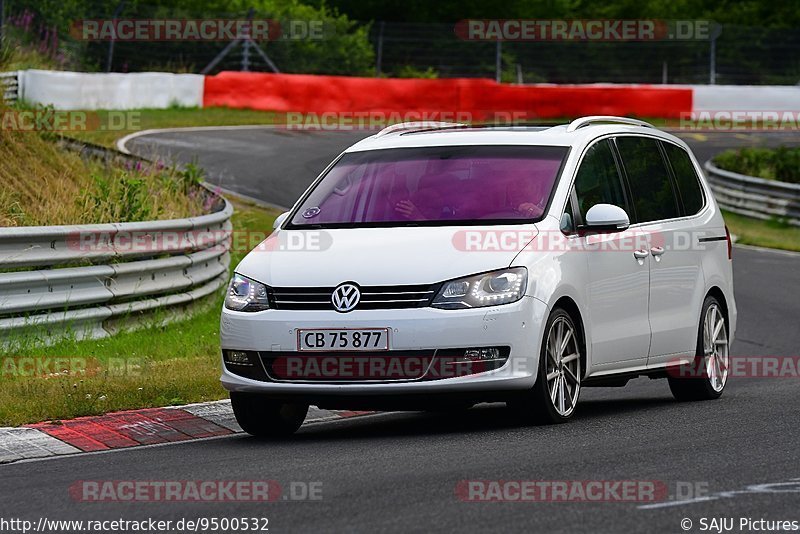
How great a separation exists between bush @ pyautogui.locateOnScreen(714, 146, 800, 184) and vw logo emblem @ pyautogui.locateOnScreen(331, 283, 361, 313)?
2555 centimetres

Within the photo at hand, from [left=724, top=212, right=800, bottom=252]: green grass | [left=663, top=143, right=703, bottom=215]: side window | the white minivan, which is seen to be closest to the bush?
[left=724, top=212, right=800, bottom=252]: green grass

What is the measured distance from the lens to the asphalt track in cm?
643

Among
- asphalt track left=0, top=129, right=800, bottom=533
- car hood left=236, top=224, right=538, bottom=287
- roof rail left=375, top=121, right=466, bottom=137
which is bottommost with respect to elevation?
asphalt track left=0, top=129, right=800, bottom=533

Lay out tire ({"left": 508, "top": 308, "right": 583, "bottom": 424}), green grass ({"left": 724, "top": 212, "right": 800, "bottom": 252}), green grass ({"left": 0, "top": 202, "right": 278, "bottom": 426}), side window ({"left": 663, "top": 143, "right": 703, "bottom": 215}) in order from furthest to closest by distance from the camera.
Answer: green grass ({"left": 724, "top": 212, "right": 800, "bottom": 252})
side window ({"left": 663, "top": 143, "right": 703, "bottom": 215})
green grass ({"left": 0, "top": 202, "right": 278, "bottom": 426})
tire ({"left": 508, "top": 308, "right": 583, "bottom": 424})

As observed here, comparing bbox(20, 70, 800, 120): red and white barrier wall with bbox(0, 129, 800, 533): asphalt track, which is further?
bbox(20, 70, 800, 120): red and white barrier wall

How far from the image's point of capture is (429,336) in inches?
344

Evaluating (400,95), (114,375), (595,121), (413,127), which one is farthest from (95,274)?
(400,95)

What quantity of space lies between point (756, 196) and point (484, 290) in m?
23.7

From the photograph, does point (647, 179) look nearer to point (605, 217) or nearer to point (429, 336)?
point (605, 217)

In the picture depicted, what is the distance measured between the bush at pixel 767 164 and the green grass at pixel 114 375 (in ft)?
69.6

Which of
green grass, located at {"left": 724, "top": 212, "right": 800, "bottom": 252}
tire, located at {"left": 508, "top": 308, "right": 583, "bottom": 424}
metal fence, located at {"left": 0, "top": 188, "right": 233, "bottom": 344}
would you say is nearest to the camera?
tire, located at {"left": 508, "top": 308, "right": 583, "bottom": 424}

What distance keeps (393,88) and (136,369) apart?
1139 inches

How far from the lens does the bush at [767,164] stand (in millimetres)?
33094

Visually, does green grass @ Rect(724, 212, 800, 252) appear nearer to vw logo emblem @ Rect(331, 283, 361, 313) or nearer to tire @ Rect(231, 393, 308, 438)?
tire @ Rect(231, 393, 308, 438)
